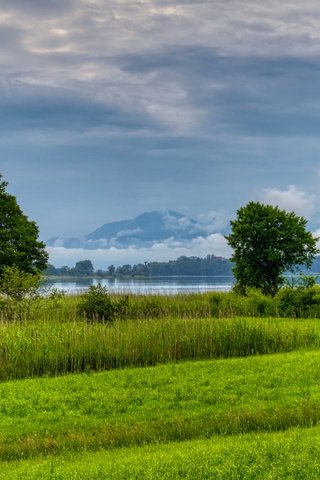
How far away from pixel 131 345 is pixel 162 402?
6.20 metres

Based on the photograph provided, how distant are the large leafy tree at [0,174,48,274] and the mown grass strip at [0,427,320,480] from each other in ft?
122

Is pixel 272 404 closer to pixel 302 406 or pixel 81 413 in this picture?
pixel 302 406

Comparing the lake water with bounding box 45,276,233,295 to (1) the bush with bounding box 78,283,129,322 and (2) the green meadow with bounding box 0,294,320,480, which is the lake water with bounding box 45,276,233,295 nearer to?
(1) the bush with bounding box 78,283,129,322

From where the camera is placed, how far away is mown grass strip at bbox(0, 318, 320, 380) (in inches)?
797

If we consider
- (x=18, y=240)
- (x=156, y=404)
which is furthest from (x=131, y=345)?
(x=18, y=240)

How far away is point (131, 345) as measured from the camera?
21.4 meters

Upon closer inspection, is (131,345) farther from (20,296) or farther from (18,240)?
(18,240)

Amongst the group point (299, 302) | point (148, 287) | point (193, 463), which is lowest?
point (193, 463)

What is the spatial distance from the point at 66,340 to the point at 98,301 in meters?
13.7

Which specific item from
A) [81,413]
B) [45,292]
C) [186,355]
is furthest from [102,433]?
[45,292]

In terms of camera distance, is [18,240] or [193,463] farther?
[18,240]

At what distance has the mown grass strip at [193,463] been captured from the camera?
8.75 meters

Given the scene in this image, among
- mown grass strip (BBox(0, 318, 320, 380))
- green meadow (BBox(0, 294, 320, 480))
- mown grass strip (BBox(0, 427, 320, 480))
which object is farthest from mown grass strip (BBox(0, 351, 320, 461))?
mown grass strip (BBox(0, 318, 320, 380))

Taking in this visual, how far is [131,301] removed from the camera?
38.5 m
